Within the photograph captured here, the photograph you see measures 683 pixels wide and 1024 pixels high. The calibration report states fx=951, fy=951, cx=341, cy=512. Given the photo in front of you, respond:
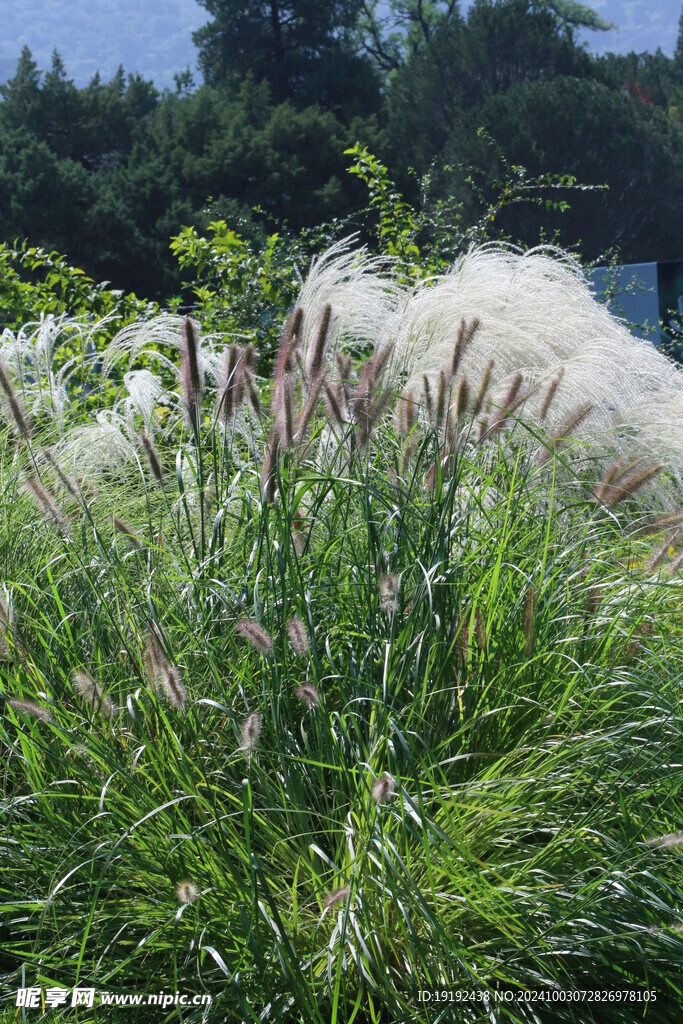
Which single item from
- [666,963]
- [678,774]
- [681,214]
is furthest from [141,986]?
[681,214]

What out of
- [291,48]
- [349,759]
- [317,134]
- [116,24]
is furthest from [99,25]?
[349,759]

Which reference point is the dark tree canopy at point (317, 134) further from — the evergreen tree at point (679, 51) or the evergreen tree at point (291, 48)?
the evergreen tree at point (679, 51)

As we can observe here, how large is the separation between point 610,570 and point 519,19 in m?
29.8

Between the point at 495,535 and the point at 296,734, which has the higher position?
the point at 495,535

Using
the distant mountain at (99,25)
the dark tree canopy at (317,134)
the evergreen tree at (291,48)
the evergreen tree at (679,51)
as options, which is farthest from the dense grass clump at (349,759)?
the distant mountain at (99,25)

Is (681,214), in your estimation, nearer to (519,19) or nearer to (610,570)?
(519,19)

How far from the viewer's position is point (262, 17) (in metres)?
31.4

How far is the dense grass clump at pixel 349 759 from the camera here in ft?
4.94

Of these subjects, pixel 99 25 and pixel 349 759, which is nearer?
pixel 349 759

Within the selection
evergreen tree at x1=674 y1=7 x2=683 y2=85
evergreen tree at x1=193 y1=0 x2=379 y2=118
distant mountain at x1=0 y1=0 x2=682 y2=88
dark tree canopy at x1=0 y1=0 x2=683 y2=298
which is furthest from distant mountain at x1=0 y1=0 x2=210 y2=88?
dark tree canopy at x1=0 y1=0 x2=683 y2=298

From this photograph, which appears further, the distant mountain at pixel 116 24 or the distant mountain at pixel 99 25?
the distant mountain at pixel 116 24

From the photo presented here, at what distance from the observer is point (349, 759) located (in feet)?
5.91

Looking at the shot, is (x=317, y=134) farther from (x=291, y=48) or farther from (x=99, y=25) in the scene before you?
(x=99, y=25)

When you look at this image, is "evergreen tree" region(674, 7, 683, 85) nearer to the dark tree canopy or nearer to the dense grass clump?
the dark tree canopy
